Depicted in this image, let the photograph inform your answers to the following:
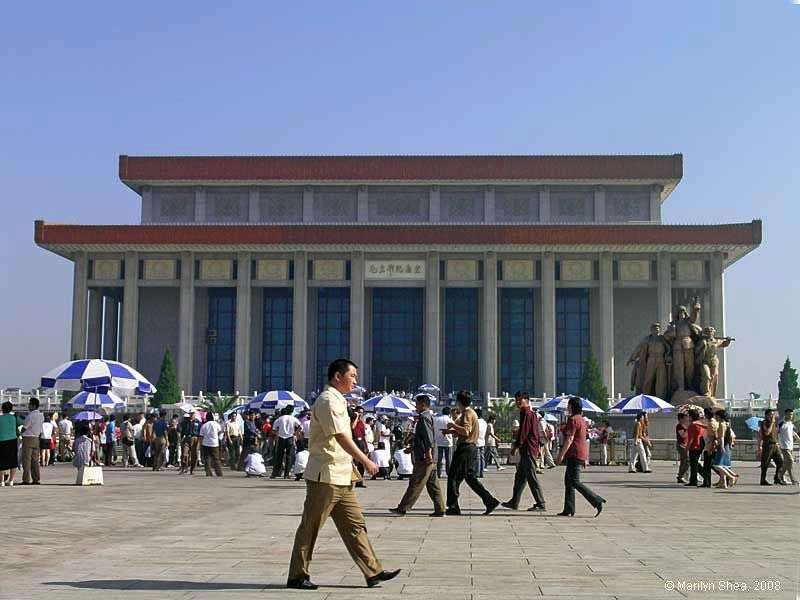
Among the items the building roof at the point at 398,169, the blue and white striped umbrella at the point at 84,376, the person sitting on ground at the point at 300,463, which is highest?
the building roof at the point at 398,169

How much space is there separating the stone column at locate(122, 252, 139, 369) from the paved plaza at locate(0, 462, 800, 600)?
46.3m

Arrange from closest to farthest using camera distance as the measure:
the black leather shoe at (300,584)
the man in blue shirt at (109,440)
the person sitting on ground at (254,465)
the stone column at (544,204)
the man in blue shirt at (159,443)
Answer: the black leather shoe at (300,584) → the person sitting on ground at (254,465) → the man in blue shirt at (159,443) → the man in blue shirt at (109,440) → the stone column at (544,204)

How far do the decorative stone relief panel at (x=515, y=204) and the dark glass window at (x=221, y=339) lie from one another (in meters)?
17.2

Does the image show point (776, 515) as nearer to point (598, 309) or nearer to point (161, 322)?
point (598, 309)

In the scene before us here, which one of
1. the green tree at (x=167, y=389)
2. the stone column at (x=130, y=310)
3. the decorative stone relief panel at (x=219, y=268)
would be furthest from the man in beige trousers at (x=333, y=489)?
the decorative stone relief panel at (x=219, y=268)

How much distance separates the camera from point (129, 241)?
63.2 m

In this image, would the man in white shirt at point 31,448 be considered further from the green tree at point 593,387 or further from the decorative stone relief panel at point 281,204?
the decorative stone relief panel at point 281,204

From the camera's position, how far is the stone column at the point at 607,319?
63.0 metres

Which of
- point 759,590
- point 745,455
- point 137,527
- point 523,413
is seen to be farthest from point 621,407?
point 759,590

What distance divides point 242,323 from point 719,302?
27.5 meters

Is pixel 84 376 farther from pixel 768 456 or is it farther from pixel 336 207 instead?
pixel 336 207

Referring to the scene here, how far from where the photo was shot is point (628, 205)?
68.0 meters

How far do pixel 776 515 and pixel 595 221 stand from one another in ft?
179

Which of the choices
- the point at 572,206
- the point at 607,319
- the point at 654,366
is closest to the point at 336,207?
the point at 572,206
